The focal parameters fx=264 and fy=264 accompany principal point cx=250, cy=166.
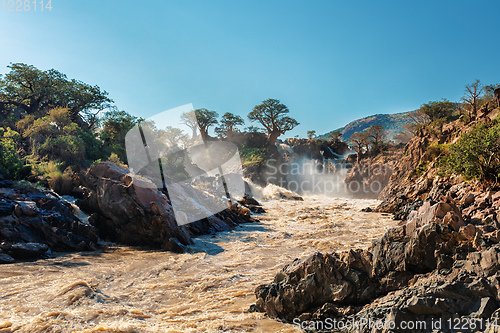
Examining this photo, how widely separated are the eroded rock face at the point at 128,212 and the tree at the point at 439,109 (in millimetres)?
39802

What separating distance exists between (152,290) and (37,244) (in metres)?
6.05

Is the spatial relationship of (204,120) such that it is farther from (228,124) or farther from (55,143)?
(55,143)

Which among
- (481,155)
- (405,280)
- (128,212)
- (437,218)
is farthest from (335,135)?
(405,280)

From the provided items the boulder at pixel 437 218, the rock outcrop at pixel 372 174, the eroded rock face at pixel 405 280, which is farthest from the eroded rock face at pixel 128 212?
the rock outcrop at pixel 372 174

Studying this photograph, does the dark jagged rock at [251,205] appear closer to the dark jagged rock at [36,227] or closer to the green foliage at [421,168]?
the green foliage at [421,168]

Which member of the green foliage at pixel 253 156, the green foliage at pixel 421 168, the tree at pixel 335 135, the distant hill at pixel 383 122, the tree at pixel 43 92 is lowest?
the green foliage at pixel 421 168

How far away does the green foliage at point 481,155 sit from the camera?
46.8ft

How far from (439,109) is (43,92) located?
5095 centimetres

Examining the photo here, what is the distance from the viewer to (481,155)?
15016 mm

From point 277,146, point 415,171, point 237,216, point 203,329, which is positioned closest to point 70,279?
point 203,329

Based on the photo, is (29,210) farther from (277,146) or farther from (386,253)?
(277,146)

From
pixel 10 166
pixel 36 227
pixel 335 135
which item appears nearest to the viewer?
pixel 36 227

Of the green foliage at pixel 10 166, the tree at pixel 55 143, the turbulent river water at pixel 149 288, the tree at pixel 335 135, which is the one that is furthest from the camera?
the tree at pixel 335 135

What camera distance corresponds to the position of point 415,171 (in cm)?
2467
